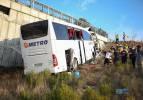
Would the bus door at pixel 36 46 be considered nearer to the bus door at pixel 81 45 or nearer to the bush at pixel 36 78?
the bush at pixel 36 78

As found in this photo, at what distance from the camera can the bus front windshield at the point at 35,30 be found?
Answer: 727 inches

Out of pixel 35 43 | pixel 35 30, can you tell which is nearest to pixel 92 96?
pixel 35 43

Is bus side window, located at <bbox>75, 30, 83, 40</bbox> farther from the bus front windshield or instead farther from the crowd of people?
the bus front windshield

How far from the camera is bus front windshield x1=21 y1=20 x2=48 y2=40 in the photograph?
18.5 m

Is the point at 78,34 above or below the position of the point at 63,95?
above

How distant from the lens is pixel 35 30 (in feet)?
61.4

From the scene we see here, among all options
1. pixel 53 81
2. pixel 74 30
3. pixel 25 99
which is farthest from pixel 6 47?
pixel 25 99

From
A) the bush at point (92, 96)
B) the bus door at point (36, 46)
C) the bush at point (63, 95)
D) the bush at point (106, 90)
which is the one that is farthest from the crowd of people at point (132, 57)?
the bush at point (63, 95)

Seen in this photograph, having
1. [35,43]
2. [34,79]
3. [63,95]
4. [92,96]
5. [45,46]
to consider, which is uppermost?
[35,43]

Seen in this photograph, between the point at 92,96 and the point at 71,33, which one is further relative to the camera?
the point at 71,33

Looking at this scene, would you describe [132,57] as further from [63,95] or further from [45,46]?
[63,95]

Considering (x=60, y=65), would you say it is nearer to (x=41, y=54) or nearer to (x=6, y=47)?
(x=41, y=54)

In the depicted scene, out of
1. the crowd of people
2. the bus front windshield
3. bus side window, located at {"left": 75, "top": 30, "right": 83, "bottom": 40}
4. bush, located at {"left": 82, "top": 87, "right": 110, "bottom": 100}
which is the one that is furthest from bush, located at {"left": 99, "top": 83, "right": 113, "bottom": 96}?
bus side window, located at {"left": 75, "top": 30, "right": 83, "bottom": 40}

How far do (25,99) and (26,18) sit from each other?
39.2 ft
